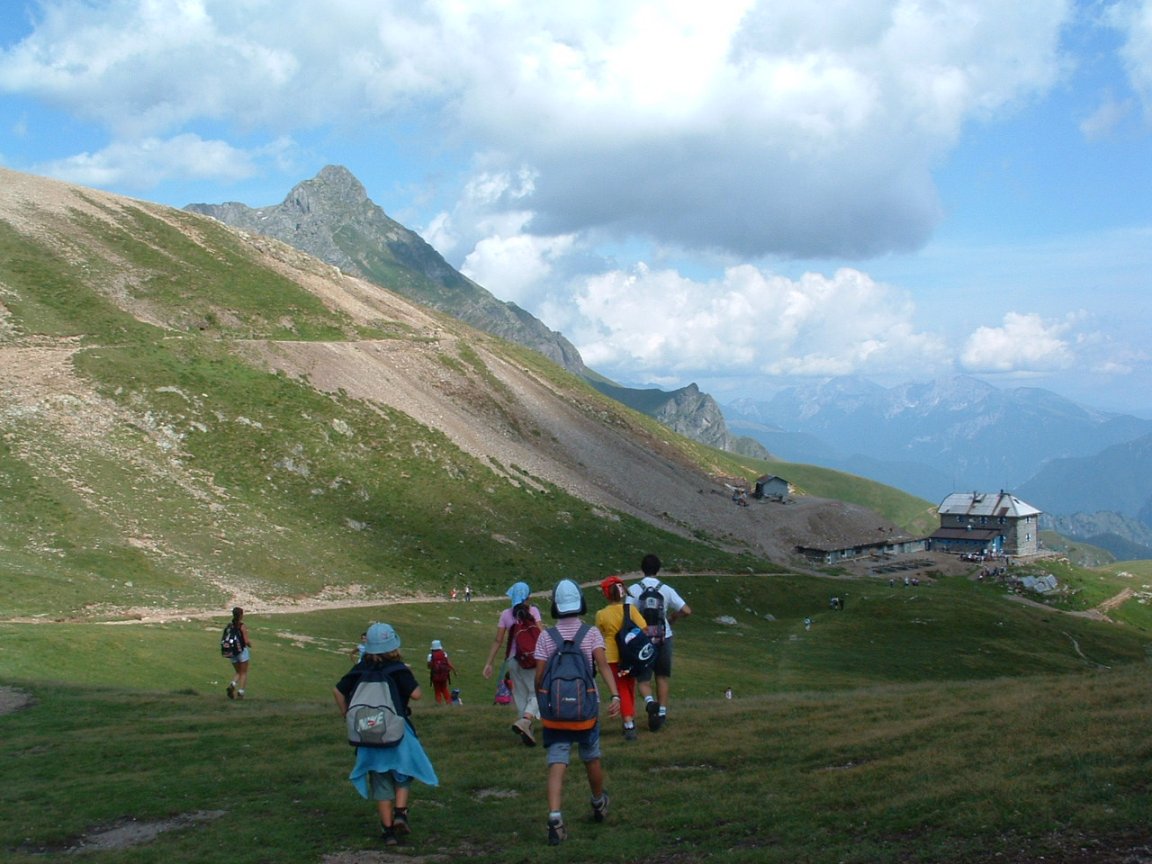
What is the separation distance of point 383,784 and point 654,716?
7.27m

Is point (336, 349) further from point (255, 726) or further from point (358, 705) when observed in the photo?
point (358, 705)

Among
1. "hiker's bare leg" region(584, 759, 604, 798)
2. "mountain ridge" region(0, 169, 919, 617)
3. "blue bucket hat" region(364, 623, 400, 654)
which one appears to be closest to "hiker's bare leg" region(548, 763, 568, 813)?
"hiker's bare leg" region(584, 759, 604, 798)

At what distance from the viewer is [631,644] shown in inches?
647

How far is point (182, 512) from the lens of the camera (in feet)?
203

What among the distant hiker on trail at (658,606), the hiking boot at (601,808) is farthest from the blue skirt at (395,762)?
the distant hiker on trail at (658,606)

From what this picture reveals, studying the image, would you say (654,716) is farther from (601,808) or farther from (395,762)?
(395,762)

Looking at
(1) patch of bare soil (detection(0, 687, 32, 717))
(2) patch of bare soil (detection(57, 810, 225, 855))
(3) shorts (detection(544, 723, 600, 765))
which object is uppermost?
(3) shorts (detection(544, 723, 600, 765))

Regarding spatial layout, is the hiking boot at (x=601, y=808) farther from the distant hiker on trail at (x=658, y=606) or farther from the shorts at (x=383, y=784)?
the distant hiker on trail at (x=658, y=606)

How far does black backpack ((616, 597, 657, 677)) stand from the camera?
16422 mm

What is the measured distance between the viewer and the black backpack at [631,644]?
16.4m

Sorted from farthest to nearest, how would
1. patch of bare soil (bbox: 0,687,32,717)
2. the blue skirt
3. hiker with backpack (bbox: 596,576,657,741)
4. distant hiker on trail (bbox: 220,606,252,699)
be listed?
1. distant hiker on trail (bbox: 220,606,252,699)
2. patch of bare soil (bbox: 0,687,32,717)
3. hiker with backpack (bbox: 596,576,657,741)
4. the blue skirt

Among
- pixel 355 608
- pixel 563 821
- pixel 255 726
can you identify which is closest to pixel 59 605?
pixel 355 608

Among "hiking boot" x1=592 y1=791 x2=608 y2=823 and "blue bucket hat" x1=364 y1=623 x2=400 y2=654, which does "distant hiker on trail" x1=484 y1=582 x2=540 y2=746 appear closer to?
"hiking boot" x1=592 y1=791 x2=608 y2=823

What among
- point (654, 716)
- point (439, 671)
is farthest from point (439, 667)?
point (654, 716)
